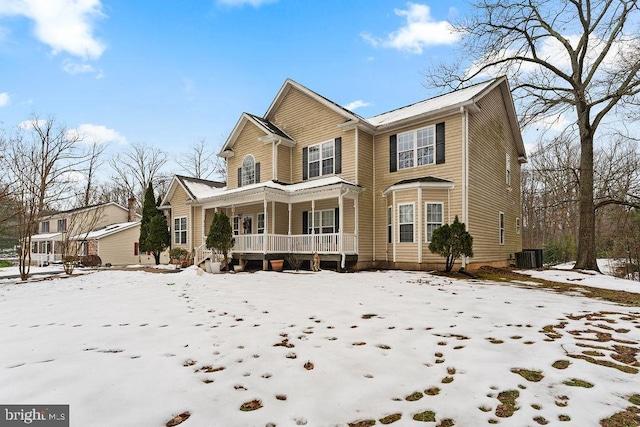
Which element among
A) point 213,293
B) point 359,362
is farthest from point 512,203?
point 359,362

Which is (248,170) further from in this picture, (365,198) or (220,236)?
(365,198)

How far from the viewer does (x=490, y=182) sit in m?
15.1

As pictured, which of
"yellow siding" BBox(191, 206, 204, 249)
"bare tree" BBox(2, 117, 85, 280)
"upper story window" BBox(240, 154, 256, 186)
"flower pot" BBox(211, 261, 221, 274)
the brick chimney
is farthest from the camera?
the brick chimney

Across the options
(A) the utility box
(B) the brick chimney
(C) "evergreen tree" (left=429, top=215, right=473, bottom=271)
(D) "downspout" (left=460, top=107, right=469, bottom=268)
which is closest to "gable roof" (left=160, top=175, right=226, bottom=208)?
(C) "evergreen tree" (left=429, top=215, right=473, bottom=271)

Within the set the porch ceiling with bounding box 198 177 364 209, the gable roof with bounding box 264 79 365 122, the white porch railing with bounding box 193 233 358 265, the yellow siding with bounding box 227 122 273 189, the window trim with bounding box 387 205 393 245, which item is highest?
the gable roof with bounding box 264 79 365 122

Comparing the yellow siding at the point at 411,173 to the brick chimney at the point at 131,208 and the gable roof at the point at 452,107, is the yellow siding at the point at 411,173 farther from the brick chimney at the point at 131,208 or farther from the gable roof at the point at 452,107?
the brick chimney at the point at 131,208

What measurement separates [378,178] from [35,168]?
45.3 feet

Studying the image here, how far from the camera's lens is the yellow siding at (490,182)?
13.5 meters

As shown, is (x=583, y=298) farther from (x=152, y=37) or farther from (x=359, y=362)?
(x=152, y=37)

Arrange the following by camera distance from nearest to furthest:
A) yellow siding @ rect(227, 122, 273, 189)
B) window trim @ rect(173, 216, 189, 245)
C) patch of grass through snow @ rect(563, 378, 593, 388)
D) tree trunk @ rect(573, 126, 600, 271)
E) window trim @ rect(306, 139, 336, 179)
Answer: patch of grass through snow @ rect(563, 378, 593, 388) < tree trunk @ rect(573, 126, 600, 271) < window trim @ rect(306, 139, 336, 179) < yellow siding @ rect(227, 122, 273, 189) < window trim @ rect(173, 216, 189, 245)

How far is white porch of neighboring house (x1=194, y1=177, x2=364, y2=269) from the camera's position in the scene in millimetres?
13820
